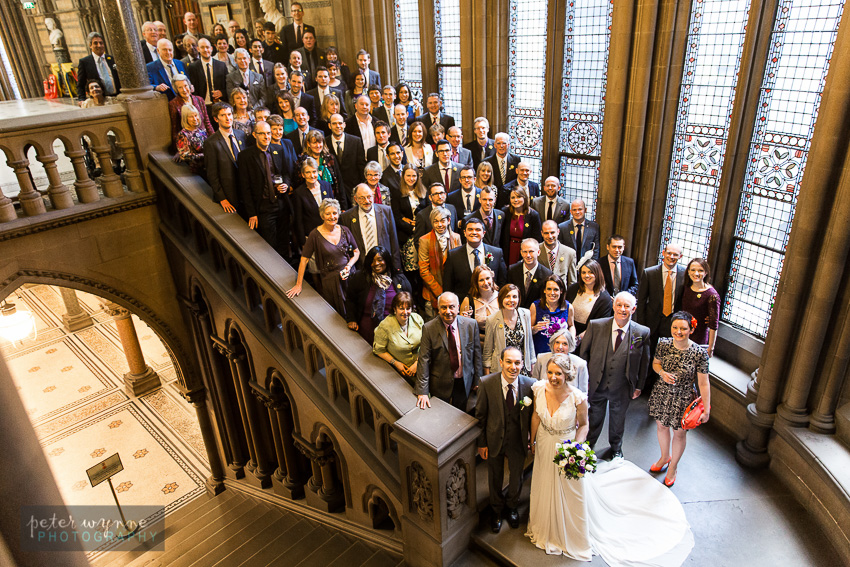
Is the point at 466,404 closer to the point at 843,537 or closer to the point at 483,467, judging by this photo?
the point at 483,467

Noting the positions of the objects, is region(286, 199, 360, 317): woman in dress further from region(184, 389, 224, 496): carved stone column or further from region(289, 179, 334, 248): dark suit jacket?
region(184, 389, 224, 496): carved stone column

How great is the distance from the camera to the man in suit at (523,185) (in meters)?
7.31

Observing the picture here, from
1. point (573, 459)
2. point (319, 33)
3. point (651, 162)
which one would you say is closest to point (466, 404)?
point (573, 459)

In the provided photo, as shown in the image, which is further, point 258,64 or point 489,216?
point 258,64

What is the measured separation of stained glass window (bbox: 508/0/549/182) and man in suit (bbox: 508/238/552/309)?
168 inches

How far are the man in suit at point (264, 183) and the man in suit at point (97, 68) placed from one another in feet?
14.7

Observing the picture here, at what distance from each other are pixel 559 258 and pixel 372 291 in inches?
89.5

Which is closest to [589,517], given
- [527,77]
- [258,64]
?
[527,77]

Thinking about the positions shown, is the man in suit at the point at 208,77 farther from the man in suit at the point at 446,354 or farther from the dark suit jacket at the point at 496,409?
the dark suit jacket at the point at 496,409

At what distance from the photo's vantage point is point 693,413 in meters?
5.55

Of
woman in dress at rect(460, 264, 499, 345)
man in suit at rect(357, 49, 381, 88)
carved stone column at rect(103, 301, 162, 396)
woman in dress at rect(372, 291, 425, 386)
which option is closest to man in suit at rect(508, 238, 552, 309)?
woman in dress at rect(460, 264, 499, 345)

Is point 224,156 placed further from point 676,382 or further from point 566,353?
point 676,382

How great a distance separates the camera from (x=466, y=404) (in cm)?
564

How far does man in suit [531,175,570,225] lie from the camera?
24.5 feet
